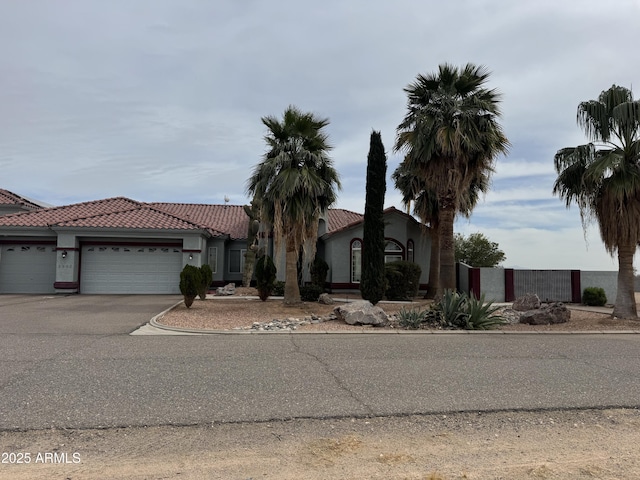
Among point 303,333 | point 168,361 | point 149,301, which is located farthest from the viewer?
point 149,301

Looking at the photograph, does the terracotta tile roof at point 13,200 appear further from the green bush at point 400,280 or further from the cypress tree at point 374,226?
the green bush at point 400,280

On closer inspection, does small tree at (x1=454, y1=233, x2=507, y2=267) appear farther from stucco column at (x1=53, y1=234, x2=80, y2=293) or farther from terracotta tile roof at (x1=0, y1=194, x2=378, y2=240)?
stucco column at (x1=53, y1=234, x2=80, y2=293)

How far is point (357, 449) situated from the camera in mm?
4352

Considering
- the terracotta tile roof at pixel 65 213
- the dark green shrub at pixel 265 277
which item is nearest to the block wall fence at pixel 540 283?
the dark green shrub at pixel 265 277

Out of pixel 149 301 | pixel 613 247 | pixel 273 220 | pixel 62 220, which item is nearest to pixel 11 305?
pixel 149 301

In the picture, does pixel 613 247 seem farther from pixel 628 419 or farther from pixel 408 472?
pixel 408 472

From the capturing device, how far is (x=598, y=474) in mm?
3879

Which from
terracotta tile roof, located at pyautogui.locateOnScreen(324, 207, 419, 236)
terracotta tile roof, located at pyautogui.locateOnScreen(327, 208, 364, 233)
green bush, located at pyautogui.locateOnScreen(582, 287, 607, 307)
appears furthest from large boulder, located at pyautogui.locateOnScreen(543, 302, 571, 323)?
terracotta tile roof, located at pyautogui.locateOnScreen(327, 208, 364, 233)

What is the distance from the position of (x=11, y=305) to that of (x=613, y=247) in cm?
2112

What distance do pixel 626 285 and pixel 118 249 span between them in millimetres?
21773

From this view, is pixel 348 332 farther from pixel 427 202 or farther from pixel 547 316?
pixel 427 202

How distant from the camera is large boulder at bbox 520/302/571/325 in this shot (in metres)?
14.0

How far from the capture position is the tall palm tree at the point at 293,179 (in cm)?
1658

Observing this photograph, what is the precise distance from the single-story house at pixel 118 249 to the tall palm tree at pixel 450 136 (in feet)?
21.6
